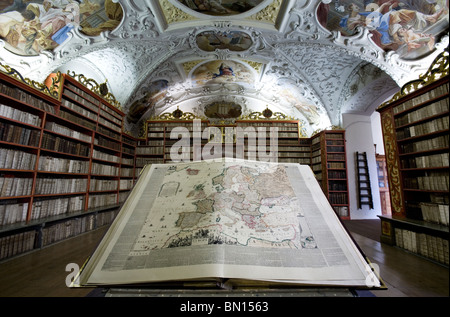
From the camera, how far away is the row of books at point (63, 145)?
3611 millimetres

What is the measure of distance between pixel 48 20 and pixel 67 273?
4.52 metres

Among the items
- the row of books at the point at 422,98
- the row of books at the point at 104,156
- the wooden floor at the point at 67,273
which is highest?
the row of books at the point at 422,98

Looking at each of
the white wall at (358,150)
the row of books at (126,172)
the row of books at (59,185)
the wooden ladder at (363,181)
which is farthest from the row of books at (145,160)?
the wooden ladder at (363,181)

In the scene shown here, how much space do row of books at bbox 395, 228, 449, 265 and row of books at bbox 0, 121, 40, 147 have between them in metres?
6.22

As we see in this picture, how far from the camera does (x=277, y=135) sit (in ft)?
26.2

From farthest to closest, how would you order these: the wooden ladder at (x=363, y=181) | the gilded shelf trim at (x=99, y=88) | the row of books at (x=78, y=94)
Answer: the wooden ladder at (x=363, y=181)
the gilded shelf trim at (x=99, y=88)
the row of books at (x=78, y=94)

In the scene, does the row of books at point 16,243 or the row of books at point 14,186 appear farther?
the row of books at point 14,186

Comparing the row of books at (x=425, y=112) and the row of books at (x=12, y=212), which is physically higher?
the row of books at (x=425, y=112)

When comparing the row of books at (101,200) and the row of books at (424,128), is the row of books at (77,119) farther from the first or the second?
the row of books at (424,128)

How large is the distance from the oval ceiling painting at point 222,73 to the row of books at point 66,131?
4494 millimetres

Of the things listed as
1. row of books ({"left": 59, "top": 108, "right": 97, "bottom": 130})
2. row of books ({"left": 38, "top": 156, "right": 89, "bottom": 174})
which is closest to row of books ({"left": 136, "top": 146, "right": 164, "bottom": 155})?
row of books ({"left": 59, "top": 108, "right": 97, "bottom": 130})

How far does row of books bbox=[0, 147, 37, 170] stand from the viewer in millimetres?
2879

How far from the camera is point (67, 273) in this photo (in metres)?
2.01

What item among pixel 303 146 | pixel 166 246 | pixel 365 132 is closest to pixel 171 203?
pixel 166 246
